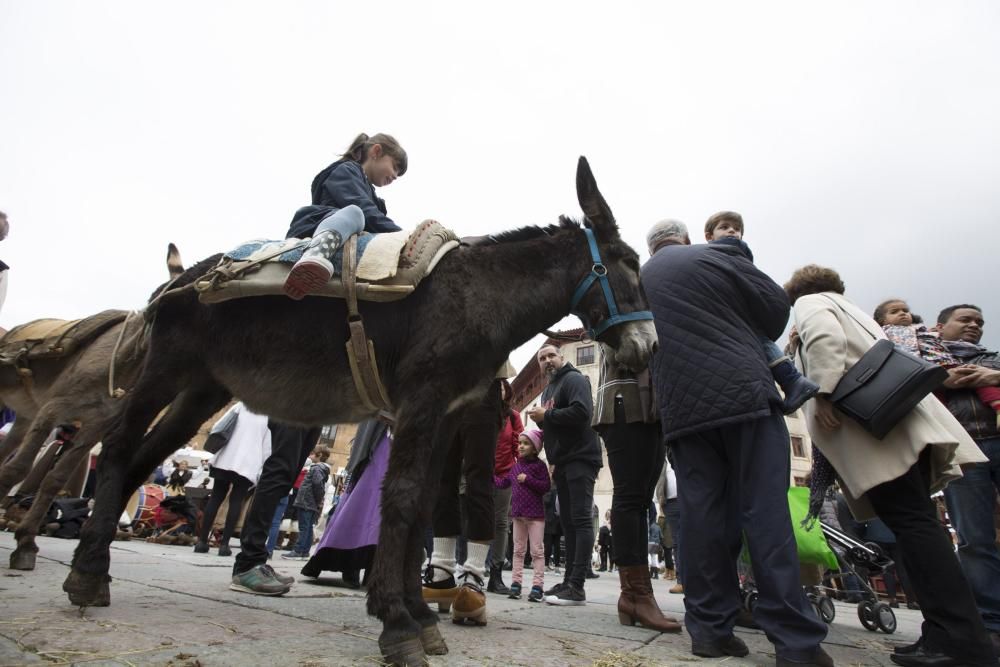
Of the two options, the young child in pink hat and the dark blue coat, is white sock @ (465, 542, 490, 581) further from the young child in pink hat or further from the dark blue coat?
the young child in pink hat

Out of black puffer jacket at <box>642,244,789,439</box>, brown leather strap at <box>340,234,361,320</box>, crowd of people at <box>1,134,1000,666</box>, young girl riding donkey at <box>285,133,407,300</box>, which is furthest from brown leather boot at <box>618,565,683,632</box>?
young girl riding donkey at <box>285,133,407,300</box>

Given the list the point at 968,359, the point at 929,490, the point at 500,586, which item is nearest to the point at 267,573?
the point at 500,586

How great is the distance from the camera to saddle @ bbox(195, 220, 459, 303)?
9.17 ft

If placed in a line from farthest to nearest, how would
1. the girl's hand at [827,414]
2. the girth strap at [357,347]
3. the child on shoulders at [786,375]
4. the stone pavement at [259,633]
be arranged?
the girl's hand at [827,414] < the child on shoulders at [786,375] < the girth strap at [357,347] < the stone pavement at [259,633]

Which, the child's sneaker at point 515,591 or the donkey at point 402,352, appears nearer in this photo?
the donkey at point 402,352

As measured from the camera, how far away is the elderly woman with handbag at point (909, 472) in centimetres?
315

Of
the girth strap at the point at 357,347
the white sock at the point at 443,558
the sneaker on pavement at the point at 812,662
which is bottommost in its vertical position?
the sneaker on pavement at the point at 812,662

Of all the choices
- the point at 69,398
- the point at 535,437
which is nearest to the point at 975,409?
the point at 535,437

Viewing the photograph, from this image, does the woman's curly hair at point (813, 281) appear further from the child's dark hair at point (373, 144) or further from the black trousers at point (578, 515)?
the child's dark hair at point (373, 144)

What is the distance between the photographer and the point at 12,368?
5.84 metres

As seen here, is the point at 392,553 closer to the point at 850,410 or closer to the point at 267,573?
the point at 267,573

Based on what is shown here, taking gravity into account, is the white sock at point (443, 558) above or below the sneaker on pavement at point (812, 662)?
above

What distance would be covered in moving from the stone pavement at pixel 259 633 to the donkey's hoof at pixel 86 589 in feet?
0.22

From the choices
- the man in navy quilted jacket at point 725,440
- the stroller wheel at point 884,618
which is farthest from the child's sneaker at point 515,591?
the stroller wheel at point 884,618
